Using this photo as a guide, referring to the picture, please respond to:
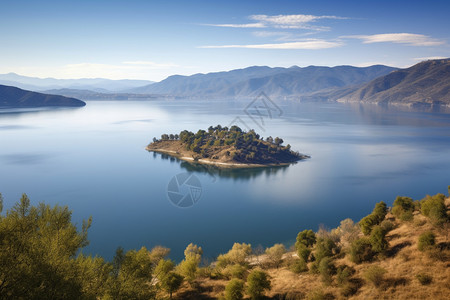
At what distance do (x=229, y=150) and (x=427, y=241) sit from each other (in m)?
47.6

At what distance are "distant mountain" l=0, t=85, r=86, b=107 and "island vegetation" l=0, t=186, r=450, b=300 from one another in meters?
199

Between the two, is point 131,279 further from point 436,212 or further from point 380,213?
point 380,213

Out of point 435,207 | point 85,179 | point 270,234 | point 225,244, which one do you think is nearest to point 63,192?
point 85,179

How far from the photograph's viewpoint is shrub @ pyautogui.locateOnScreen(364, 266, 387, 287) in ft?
42.8

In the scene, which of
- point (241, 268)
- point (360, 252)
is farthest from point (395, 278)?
point (241, 268)

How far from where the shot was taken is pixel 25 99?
18012 centimetres

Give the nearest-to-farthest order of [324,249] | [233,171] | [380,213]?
[324,249] < [380,213] < [233,171]

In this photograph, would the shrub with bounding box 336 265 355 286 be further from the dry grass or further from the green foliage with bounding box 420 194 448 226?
the green foliage with bounding box 420 194 448 226

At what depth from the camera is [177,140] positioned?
7250 cm

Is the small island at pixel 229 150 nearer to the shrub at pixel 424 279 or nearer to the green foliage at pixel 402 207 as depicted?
the green foliage at pixel 402 207

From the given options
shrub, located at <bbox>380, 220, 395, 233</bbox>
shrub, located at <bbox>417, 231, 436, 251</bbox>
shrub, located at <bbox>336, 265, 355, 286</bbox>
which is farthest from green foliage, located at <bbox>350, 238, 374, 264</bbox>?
shrub, located at <bbox>380, 220, 395, 233</bbox>

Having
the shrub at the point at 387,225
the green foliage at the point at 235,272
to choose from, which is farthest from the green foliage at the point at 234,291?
the shrub at the point at 387,225

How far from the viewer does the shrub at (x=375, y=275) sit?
13.0m

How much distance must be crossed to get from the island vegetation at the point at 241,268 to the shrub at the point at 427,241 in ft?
0.15
